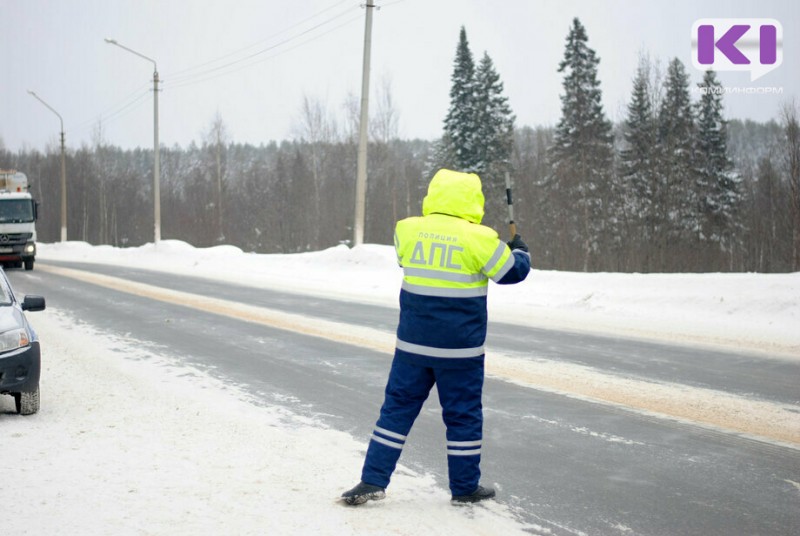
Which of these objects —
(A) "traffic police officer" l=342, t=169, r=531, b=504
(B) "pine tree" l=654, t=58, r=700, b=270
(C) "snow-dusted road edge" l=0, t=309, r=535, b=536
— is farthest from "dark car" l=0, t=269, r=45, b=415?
(B) "pine tree" l=654, t=58, r=700, b=270

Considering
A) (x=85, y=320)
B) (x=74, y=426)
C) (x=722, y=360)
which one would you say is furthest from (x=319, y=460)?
(x=85, y=320)

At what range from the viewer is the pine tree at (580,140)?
1750 inches

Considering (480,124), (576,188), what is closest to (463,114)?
(480,124)

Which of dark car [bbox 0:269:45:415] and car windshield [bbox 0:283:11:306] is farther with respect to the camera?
car windshield [bbox 0:283:11:306]

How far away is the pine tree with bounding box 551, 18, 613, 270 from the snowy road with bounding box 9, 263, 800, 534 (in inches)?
1315

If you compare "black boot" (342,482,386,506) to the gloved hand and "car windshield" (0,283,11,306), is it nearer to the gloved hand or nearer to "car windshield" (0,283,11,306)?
the gloved hand

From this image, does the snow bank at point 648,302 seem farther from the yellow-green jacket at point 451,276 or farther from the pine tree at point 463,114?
the pine tree at point 463,114

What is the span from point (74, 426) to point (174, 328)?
6326 mm

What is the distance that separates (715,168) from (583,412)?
45.9 metres

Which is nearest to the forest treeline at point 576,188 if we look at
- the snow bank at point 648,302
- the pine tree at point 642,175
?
the pine tree at point 642,175

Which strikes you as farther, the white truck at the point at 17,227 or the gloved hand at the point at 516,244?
the white truck at the point at 17,227

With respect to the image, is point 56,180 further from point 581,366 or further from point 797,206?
point 581,366

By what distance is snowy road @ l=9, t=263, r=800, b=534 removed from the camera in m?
4.41

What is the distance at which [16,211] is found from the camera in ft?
101
